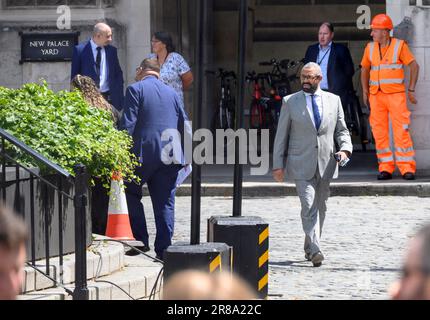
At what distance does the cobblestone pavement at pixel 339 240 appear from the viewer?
922 centimetres

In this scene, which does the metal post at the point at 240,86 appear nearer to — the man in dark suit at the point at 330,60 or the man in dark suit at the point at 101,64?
the man in dark suit at the point at 101,64

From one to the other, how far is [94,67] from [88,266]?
6261mm

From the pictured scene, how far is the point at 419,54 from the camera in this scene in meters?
16.5

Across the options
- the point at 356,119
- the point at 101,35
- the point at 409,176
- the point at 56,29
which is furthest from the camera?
the point at 356,119

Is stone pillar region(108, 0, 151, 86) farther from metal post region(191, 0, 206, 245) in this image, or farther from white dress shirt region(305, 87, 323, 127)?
metal post region(191, 0, 206, 245)

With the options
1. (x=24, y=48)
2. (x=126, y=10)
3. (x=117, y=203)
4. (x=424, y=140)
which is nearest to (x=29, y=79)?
(x=24, y=48)

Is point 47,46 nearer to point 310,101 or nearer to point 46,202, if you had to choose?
point 310,101

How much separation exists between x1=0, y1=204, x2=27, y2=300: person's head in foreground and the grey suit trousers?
766 centimetres

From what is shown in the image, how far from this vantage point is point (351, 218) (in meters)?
13.3

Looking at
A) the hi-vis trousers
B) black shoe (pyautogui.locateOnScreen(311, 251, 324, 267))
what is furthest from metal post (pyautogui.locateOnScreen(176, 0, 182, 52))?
black shoe (pyautogui.locateOnScreen(311, 251, 324, 267))

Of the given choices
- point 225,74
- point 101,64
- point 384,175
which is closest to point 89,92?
point 101,64

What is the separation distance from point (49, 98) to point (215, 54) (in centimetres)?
1422

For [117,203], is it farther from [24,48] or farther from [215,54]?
[215,54]

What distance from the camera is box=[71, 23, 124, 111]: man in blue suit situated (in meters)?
13.8
